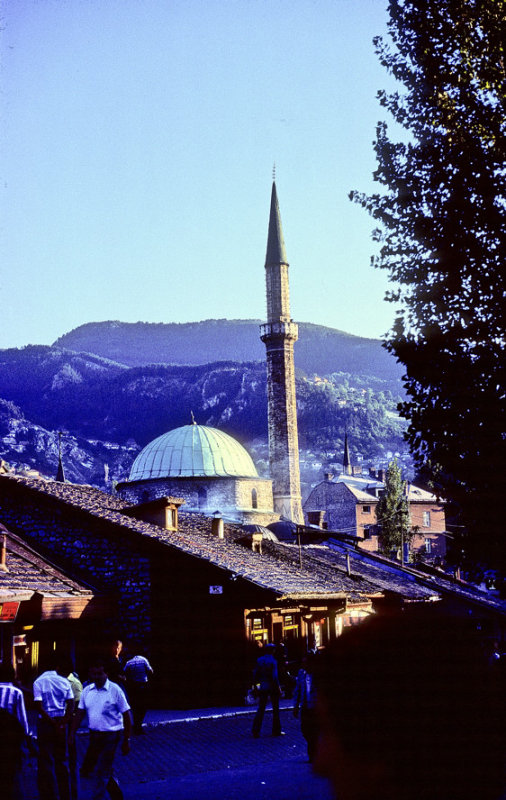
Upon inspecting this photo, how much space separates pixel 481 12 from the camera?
35.8 feet

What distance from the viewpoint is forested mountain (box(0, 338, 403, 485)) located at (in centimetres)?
14538

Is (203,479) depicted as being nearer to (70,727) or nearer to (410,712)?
(70,727)

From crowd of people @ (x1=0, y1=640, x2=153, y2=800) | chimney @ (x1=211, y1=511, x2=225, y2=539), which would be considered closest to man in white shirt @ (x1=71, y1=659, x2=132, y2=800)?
crowd of people @ (x1=0, y1=640, x2=153, y2=800)

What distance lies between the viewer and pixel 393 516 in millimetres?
55406

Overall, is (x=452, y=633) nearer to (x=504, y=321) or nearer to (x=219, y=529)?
(x=504, y=321)

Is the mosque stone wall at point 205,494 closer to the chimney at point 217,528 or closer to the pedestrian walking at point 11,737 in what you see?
the chimney at point 217,528

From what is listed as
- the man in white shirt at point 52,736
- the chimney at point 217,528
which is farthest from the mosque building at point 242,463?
the man in white shirt at point 52,736

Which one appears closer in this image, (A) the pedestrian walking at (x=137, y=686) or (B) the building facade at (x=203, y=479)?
(A) the pedestrian walking at (x=137, y=686)

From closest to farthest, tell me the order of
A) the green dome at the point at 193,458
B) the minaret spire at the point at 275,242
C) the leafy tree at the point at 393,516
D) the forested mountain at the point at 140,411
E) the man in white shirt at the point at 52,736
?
the man in white shirt at the point at 52,736, the green dome at the point at 193,458, the leafy tree at the point at 393,516, the minaret spire at the point at 275,242, the forested mountain at the point at 140,411

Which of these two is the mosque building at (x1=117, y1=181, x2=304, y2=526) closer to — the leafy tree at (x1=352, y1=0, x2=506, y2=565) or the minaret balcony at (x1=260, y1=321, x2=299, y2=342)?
the minaret balcony at (x1=260, y1=321, x2=299, y2=342)

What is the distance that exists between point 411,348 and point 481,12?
4544mm

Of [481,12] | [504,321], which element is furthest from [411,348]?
[481,12]

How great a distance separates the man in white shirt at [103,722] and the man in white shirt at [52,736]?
225 mm

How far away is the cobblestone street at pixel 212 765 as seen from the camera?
898cm
